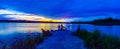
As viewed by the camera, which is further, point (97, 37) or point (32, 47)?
point (97, 37)

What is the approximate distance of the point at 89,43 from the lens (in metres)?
15.7

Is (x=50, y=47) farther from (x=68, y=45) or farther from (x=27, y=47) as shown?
(x=27, y=47)

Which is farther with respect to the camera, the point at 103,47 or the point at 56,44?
the point at 56,44

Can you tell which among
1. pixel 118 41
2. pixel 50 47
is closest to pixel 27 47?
pixel 50 47

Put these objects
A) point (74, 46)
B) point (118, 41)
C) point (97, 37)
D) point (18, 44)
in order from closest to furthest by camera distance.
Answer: point (18, 44)
point (74, 46)
point (118, 41)
point (97, 37)

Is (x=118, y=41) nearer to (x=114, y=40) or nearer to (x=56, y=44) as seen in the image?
(x=114, y=40)

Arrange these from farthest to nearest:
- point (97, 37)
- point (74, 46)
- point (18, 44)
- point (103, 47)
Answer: point (97, 37), point (74, 46), point (103, 47), point (18, 44)

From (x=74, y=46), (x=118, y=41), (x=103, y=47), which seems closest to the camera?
(x=103, y=47)

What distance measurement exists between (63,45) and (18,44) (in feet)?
12.7

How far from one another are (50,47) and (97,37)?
3788 mm

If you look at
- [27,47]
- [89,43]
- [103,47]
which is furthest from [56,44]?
[27,47]

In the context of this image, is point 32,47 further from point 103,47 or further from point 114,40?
point 114,40

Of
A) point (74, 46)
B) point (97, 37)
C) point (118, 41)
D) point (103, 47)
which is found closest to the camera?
point (103, 47)

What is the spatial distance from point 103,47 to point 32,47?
3304mm
